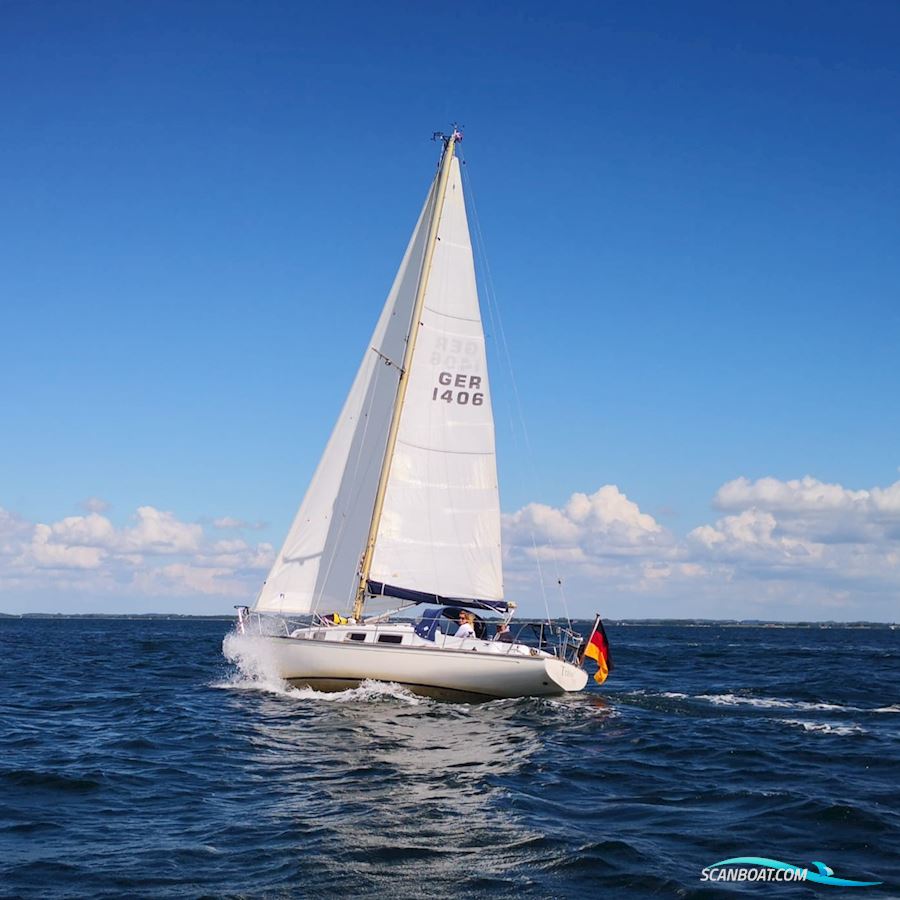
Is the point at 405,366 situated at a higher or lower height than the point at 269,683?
higher

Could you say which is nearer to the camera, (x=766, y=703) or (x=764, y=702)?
(x=766, y=703)

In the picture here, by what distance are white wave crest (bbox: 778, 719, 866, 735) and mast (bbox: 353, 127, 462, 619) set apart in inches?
464

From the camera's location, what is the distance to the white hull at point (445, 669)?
75.8ft

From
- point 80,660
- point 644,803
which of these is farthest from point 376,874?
point 80,660

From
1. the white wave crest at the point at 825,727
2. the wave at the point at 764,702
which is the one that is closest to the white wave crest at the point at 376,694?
the wave at the point at 764,702

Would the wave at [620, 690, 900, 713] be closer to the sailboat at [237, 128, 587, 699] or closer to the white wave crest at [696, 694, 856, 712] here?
the white wave crest at [696, 694, 856, 712]

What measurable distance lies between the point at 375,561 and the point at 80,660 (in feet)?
84.6

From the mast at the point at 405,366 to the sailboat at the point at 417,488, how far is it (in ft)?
0.14

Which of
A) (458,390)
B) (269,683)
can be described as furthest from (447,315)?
(269,683)

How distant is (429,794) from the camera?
561 inches

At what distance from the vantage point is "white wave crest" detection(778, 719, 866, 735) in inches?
834

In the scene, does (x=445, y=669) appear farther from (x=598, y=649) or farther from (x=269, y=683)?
(x=269, y=683)

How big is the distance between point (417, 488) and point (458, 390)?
10.5 feet

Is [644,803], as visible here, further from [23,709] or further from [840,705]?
[23,709]
